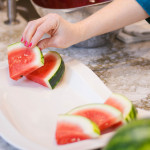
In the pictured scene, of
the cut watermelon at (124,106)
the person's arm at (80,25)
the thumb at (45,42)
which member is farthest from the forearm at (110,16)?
the cut watermelon at (124,106)

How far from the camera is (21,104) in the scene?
0.88 metres

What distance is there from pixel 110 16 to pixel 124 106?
1.57 feet

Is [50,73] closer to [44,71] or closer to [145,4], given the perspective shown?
[44,71]

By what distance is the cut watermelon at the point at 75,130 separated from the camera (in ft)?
2.12

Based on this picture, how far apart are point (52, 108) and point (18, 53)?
0.28 metres

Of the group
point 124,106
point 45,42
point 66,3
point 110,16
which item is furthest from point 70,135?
point 66,3

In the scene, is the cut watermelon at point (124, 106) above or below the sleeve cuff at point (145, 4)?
below

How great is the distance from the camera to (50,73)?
0.98 m

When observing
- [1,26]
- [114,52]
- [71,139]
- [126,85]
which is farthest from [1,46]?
[71,139]

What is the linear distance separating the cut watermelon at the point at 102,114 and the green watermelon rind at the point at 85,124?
4cm

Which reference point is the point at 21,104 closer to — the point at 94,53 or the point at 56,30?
the point at 56,30

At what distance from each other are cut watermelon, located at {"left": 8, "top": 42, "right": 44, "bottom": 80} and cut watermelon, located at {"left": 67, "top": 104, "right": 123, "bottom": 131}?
30cm

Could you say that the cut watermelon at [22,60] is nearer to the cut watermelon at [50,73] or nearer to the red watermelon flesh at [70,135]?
the cut watermelon at [50,73]

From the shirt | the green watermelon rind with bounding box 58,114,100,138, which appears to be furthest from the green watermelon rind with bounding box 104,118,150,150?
the shirt
